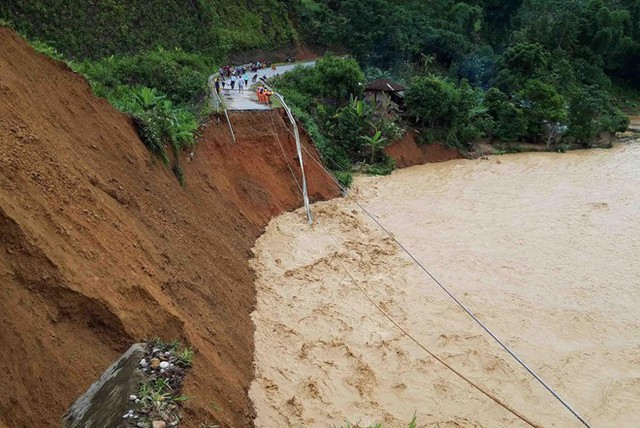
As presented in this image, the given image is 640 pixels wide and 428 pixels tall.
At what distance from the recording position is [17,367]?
5.89 metres

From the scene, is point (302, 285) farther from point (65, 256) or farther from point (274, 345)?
point (65, 256)

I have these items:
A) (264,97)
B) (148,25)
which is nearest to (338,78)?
(264,97)

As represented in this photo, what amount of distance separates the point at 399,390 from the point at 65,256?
Answer: 275 inches

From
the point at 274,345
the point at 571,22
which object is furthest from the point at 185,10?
the point at 571,22

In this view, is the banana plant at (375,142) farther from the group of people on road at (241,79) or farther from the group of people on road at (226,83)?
the group of people on road at (226,83)

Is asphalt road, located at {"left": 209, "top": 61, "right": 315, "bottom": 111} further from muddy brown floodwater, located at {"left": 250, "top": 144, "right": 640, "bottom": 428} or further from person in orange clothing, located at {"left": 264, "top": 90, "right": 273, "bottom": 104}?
muddy brown floodwater, located at {"left": 250, "top": 144, "right": 640, "bottom": 428}

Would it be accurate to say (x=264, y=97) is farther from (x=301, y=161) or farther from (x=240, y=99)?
(x=301, y=161)

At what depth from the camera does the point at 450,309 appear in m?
13.0

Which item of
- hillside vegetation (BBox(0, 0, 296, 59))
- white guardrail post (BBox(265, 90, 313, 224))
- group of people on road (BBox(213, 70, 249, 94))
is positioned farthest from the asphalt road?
hillside vegetation (BBox(0, 0, 296, 59))

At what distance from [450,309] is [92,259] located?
9.15 m

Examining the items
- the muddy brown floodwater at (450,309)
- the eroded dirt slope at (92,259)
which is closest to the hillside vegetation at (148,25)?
the eroded dirt slope at (92,259)

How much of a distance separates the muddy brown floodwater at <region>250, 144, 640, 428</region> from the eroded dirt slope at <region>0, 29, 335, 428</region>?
1433 mm

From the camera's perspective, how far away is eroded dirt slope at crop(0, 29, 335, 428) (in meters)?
6.29

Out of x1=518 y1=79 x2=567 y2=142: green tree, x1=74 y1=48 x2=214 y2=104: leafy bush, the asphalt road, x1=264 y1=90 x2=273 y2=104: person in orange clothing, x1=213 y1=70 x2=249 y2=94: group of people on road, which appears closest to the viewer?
x1=74 y1=48 x2=214 y2=104: leafy bush
